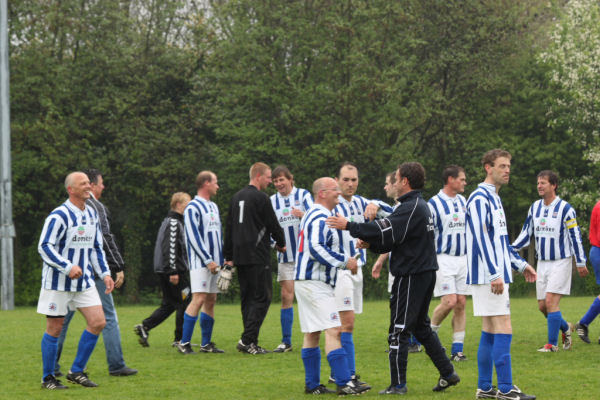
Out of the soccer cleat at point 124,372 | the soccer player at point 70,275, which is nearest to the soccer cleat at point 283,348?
the soccer cleat at point 124,372

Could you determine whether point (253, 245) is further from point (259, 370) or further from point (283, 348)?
point (259, 370)

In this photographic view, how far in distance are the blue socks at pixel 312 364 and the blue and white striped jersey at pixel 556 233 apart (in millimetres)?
4029

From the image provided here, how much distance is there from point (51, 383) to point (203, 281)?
120 inches

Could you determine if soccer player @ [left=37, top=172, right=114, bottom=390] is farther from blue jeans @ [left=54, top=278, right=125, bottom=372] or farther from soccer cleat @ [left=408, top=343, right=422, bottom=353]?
soccer cleat @ [left=408, top=343, right=422, bottom=353]

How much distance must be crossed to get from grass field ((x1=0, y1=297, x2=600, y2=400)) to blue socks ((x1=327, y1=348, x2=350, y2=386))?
0.36m

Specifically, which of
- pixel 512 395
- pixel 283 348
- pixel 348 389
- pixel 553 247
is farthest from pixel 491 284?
pixel 283 348

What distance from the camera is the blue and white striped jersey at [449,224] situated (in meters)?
10.4

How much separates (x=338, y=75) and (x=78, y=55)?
8639 millimetres

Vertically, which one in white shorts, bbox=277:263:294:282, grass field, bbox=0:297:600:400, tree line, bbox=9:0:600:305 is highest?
tree line, bbox=9:0:600:305

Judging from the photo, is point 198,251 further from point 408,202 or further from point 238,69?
point 238,69

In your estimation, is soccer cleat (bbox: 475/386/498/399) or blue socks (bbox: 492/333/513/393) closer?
blue socks (bbox: 492/333/513/393)

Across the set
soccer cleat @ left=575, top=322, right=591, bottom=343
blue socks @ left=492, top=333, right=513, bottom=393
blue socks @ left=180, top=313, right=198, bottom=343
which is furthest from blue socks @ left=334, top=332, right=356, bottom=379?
soccer cleat @ left=575, top=322, right=591, bottom=343

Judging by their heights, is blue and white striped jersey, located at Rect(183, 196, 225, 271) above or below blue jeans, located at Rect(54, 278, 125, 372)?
above

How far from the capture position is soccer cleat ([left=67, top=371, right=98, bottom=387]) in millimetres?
8539
